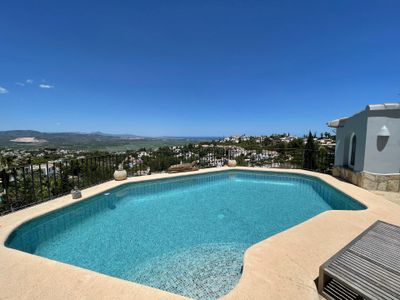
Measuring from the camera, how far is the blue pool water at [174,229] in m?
3.01

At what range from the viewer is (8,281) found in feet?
7.07

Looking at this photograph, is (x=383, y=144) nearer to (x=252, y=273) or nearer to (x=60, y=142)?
(x=252, y=273)

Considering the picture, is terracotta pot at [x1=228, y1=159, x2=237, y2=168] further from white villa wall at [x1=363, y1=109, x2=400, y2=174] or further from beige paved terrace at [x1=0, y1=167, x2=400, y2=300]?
beige paved terrace at [x1=0, y1=167, x2=400, y2=300]

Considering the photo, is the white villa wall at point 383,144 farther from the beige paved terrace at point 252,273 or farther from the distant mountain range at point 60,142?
the distant mountain range at point 60,142

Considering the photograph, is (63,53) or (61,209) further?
(63,53)

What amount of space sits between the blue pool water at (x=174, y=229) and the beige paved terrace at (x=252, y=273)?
25.8 inches

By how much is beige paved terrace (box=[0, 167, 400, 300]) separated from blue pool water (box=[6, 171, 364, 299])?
66cm

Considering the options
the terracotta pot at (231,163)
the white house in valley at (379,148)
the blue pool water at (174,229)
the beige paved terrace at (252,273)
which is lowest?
the blue pool water at (174,229)

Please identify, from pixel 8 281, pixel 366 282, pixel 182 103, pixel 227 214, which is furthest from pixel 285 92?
pixel 8 281

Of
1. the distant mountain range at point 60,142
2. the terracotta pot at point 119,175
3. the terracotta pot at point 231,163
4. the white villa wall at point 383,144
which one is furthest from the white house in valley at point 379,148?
the distant mountain range at point 60,142

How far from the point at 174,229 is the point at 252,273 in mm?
2584

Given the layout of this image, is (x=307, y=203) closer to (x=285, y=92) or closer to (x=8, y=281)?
(x=8, y=281)

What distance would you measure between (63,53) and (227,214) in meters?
10.6

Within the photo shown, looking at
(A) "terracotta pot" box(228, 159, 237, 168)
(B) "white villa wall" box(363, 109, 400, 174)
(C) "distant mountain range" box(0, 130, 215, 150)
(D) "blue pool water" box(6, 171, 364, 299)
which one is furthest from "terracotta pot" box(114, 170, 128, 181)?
(C) "distant mountain range" box(0, 130, 215, 150)
